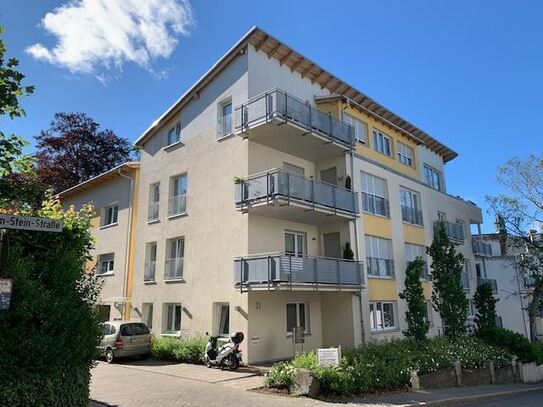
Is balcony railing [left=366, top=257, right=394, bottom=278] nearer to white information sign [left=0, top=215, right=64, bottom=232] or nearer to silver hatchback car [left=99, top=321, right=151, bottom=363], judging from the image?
silver hatchback car [left=99, top=321, right=151, bottom=363]

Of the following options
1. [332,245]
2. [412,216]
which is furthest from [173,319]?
[412,216]

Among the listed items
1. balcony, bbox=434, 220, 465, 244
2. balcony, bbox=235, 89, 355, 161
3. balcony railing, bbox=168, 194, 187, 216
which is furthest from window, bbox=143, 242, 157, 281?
balcony, bbox=434, 220, 465, 244

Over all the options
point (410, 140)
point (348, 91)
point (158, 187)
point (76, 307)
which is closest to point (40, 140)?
point (158, 187)

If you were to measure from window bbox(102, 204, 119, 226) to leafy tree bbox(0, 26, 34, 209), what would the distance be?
700 inches

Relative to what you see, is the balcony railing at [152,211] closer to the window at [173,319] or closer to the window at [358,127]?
the window at [173,319]

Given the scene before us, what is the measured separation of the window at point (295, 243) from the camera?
1886 centimetres

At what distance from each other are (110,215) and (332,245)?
14082 mm

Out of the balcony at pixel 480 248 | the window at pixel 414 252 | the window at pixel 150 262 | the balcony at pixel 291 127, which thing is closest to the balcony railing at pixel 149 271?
the window at pixel 150 262

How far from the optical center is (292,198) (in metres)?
16.3

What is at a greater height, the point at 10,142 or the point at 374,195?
the point at 374,195

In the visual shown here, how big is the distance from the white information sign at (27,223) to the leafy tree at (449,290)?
55.4 feet

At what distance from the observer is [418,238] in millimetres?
24000

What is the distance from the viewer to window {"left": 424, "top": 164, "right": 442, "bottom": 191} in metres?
28.6

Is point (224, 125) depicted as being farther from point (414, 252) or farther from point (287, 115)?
point (414, 252)
